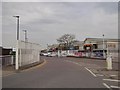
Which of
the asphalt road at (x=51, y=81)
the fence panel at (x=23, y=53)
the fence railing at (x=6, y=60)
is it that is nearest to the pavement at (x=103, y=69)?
the asphalt road at (x=51, y=81)

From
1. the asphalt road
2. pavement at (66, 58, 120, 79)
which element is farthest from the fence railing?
pavement at (66, 58, 120, 79)

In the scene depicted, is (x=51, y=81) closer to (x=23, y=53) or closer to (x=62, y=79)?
(x=62, y=79)

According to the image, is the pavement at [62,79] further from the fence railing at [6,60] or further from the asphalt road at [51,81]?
the fence railing at [6,60]

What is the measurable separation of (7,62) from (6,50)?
3267 centimetres

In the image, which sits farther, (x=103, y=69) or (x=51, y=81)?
(x=103, y=69)

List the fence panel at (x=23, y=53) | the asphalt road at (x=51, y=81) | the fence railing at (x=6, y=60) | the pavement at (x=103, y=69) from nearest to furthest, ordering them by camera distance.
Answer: the asphalt road at (x=51, y=81) → the pavement at (x=103, y=69) → the fence panel at (x=23, y=53) → the fence railing at (x=6, y=60)

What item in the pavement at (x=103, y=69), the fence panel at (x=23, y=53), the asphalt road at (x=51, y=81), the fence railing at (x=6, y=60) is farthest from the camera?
the fence railing at (x=6, y=60)

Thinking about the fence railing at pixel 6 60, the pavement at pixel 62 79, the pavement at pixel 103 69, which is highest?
the fence railing at pixel 6 60

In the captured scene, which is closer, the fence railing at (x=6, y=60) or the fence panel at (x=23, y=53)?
the fence panel at (x=23, y=53)

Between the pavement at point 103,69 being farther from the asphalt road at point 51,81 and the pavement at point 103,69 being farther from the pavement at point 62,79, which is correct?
the asphalt road at point 51,81

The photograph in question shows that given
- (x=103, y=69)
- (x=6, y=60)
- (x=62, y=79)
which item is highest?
(x=6, y=60)

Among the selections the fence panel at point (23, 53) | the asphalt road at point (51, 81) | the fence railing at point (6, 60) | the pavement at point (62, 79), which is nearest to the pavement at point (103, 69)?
the pavement at point (62, 79)

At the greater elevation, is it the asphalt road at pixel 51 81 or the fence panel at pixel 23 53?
the fence panel at pixel 23 53

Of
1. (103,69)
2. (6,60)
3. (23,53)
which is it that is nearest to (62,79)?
(103,69)
